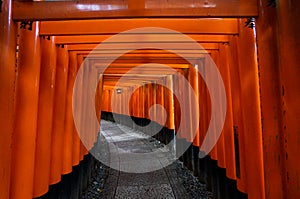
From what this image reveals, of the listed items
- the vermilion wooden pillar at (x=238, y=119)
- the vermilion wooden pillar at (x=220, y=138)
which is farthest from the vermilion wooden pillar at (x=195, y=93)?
the vermilion wooden pillar at (x=238, y=119)

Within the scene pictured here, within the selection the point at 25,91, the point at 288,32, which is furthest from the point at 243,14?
the point at 25,91

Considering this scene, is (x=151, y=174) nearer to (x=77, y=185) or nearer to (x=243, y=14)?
(x=77, y=185)

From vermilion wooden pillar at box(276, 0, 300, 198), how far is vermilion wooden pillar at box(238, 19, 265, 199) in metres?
0.65

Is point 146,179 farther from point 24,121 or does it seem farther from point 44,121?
point 24,121

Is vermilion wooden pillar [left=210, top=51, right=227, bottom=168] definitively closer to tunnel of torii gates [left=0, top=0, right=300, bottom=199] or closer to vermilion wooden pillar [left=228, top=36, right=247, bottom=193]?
tunnel of torii gates [left=0, top=0, right=300, bottom=199]

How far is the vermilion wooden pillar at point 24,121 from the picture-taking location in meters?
2.03

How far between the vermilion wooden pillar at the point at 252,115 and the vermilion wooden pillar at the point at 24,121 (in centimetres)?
195

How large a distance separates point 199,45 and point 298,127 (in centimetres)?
242

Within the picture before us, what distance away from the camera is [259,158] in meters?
2.05

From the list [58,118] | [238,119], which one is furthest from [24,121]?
[238,119]

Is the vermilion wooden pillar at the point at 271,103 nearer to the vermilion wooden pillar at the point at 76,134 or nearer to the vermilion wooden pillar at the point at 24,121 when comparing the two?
the vermilion wooden pillar at the point at 24,121

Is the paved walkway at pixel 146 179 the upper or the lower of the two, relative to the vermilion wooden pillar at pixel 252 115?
lower

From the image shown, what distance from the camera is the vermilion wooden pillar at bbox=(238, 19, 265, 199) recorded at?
2062 mm

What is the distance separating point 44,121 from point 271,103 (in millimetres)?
2193
